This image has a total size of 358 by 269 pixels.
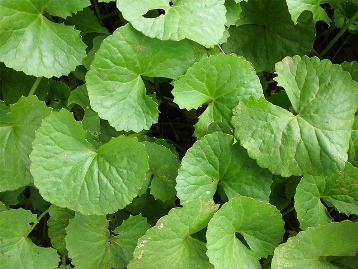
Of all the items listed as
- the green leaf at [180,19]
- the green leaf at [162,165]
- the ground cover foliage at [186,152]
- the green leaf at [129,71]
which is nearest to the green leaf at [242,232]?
the ground cover foliage at [186,152]

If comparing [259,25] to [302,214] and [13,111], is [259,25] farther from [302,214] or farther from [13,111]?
[13,111]

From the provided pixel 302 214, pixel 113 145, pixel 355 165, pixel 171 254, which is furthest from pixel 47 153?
pixel 355 165

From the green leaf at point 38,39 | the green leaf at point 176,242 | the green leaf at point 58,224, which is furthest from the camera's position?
the green leaf at point 58,224

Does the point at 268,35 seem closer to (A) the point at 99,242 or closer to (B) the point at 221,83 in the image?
(B) the point at 221,83

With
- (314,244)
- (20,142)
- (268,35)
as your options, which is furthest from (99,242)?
(268,35)

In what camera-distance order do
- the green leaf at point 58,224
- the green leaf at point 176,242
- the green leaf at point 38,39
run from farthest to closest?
the green leaf at point 58,224
the green leaf at point 38,39
the green leaf at point 176,242

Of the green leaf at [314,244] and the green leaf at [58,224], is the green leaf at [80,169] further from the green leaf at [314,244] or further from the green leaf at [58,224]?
the green leaf at [314,244]
